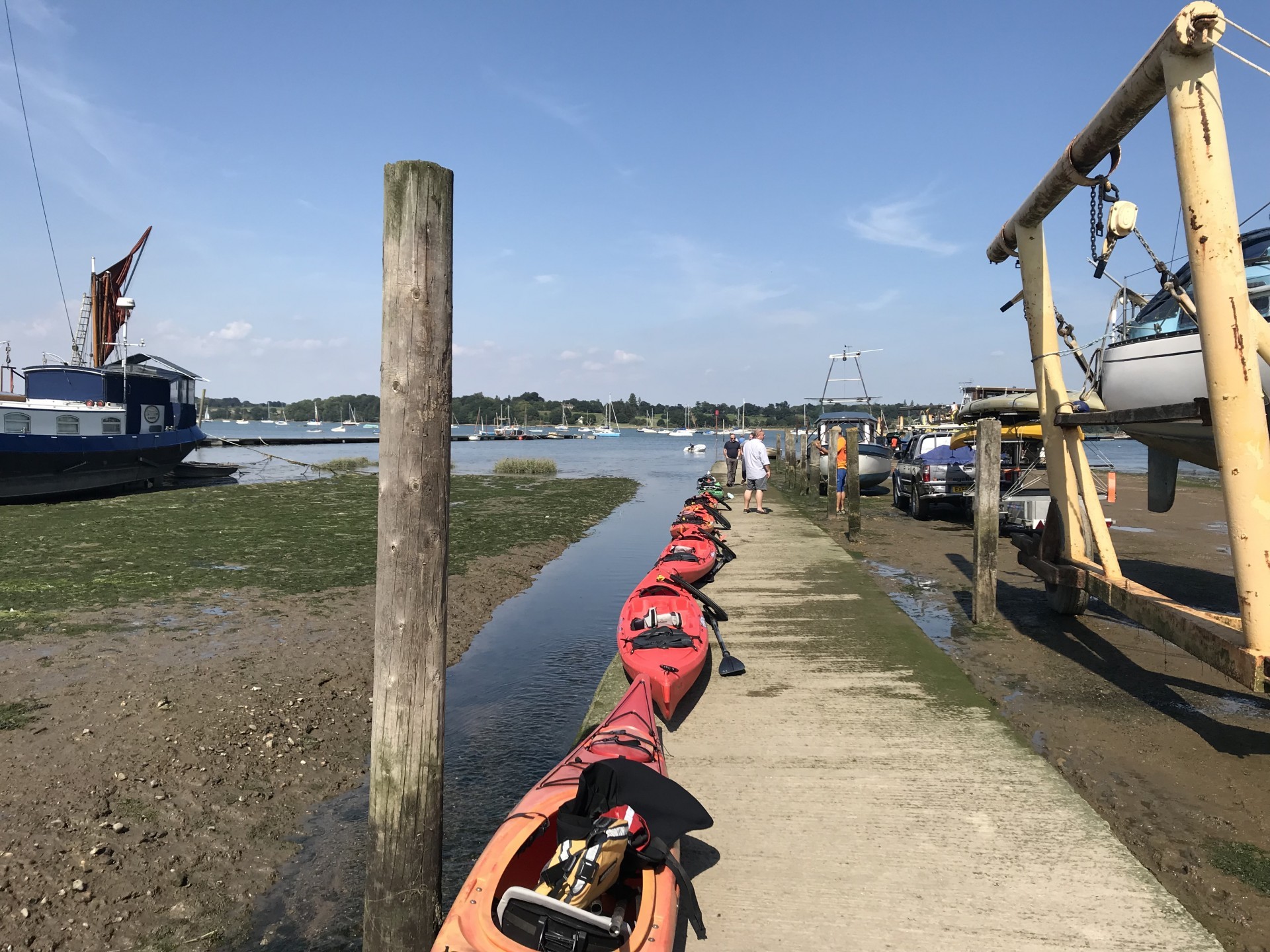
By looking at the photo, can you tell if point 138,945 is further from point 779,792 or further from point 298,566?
point 298,566

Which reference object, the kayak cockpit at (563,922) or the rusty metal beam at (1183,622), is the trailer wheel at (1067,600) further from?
the kayak cockpit at (563,922)

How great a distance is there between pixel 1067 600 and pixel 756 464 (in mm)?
9794

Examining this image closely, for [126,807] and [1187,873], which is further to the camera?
[126,807]

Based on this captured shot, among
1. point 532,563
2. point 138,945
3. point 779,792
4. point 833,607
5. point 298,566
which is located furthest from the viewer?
point 532,563

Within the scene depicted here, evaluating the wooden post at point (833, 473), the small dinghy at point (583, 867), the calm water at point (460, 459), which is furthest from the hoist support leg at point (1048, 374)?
the calm water at point (460, 459)

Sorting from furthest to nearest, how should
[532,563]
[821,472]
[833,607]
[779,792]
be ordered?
[821,472]
[532,563]
[833,607]
[779,792]

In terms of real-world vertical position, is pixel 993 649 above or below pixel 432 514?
below

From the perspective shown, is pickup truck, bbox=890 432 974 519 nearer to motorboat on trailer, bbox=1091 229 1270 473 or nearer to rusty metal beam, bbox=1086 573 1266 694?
motorboat on trailer, bbox=1091 229 1270 473

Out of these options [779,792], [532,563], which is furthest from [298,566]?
[779,792]

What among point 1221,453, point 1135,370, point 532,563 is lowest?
point 532,563

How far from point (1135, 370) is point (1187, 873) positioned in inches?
196

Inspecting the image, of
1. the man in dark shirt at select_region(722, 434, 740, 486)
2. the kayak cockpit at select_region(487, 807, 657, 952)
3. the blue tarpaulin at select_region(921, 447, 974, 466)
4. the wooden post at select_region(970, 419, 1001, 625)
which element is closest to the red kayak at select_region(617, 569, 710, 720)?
the kayak cockpit at select_region(487, 807, 657, 952)

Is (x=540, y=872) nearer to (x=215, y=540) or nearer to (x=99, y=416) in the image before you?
(x=215, y=540)

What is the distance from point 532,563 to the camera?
15609 mm
